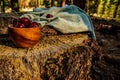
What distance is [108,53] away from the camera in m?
5.90

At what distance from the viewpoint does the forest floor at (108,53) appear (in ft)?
16.0

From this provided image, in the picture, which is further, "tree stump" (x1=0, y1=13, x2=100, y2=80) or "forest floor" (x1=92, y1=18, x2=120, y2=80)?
"forest floor" (x1=92, y1=18, x2=120, y2=80)

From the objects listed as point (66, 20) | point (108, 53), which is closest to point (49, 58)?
point (66, 20)

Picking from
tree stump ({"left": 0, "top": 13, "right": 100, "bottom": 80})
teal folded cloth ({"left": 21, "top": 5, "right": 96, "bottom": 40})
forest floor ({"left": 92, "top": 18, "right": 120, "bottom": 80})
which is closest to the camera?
tree stump ({"left": 0, "top": 13, "right": 100, "bottom": 80})

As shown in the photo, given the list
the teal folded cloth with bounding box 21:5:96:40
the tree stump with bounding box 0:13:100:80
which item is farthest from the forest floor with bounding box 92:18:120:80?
the tree stump with bounding box 0:13:100:80

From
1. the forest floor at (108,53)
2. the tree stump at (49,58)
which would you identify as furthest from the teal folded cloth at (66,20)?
the forest floor at (108,53)

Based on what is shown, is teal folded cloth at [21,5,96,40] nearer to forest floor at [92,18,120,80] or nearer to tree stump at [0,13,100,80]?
tree stump at [0,13,100,80]

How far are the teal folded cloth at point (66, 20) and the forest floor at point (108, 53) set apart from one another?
4.66ft

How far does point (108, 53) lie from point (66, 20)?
8.60 feet

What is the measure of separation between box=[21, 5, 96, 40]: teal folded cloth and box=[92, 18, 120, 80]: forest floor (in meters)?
1.42

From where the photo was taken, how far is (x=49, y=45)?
117 inches

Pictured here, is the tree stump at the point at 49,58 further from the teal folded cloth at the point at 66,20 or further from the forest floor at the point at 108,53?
the forest floor at the point at 108,53

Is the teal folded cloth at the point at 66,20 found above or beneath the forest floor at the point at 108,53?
above

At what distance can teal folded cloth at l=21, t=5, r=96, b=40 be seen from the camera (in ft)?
11.1
